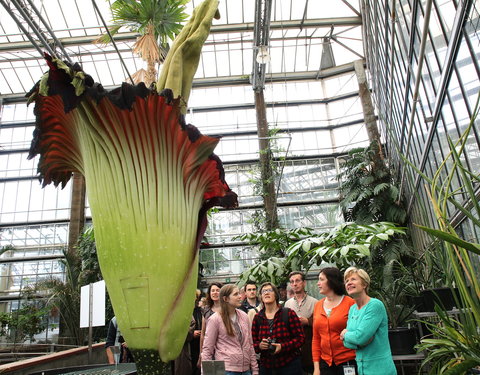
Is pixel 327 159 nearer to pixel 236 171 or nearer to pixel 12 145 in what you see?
pixel 236 171

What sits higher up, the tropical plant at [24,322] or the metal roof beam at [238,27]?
the metal roof beam at [238,27]

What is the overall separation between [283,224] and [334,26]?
24.2 ft

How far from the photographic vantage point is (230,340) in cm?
303

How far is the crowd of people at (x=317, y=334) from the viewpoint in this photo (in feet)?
7.89

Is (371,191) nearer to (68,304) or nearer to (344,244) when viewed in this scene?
(344,244)

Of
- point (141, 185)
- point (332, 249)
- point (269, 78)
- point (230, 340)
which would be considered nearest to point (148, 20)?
point (230, 340)

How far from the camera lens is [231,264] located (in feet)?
48.5

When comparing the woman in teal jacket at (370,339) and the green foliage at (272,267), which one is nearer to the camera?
the woman in teal jacket at (370,339)

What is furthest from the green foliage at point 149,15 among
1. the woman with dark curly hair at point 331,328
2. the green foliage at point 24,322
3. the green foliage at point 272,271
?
the green foliage at point 24,322

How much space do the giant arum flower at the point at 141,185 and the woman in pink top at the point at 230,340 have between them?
2.43 metres

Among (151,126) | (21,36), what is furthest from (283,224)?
(151,126)

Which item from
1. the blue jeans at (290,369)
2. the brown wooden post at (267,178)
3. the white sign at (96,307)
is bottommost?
the blue jeans at (290,369)

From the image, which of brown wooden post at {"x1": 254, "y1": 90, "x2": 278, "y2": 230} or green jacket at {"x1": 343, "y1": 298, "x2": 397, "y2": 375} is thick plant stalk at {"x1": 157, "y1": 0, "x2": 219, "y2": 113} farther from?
brown wooden post at {"x1": 254, "y1": 90, "x2": 278, "y2": 230}

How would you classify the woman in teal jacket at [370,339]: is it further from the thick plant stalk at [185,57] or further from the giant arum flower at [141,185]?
the thick plant stalk at [185,57]
